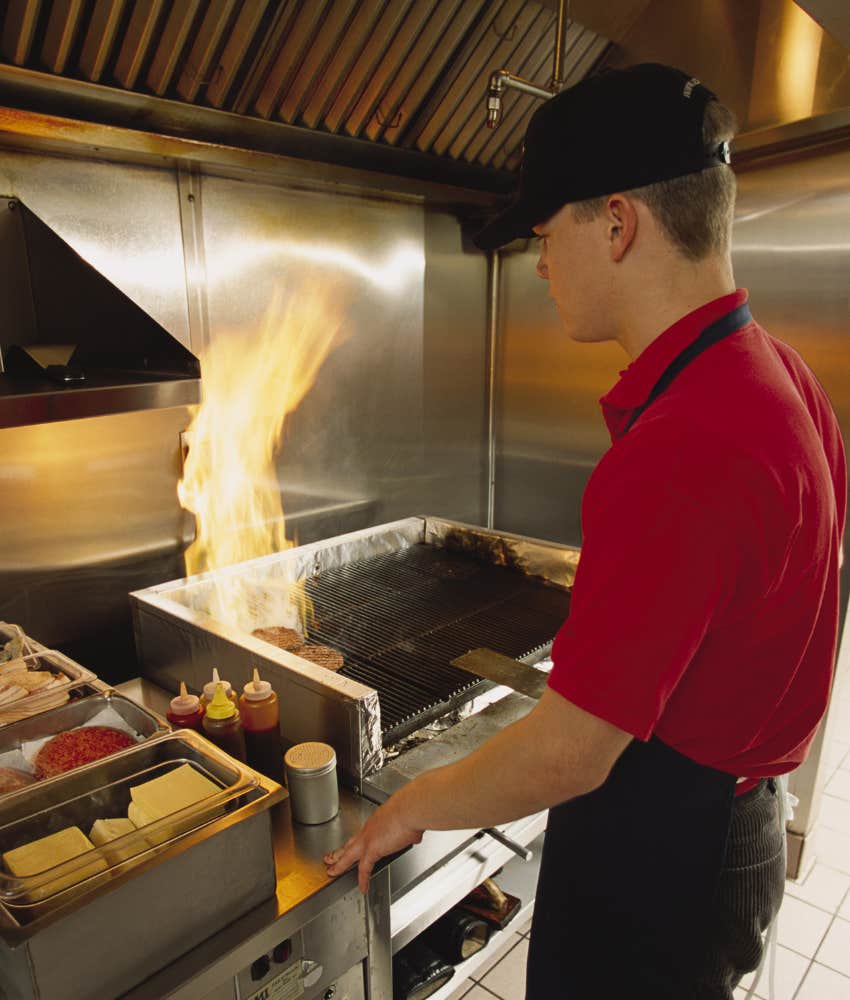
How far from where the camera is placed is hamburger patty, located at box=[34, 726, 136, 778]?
127 centimetres

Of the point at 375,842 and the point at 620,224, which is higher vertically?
the point at 620,224

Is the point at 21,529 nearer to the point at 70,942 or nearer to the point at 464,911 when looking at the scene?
the point at 70,942

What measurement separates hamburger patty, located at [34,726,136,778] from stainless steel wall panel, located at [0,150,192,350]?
1.10m

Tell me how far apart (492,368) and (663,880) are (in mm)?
2369

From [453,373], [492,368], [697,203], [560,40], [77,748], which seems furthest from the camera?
[492,368]

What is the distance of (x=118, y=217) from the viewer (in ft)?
6.20

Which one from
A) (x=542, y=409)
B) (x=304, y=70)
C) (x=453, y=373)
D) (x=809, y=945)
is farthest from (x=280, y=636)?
(x=809, y=945)

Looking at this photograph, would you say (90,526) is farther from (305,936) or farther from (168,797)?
(305,936)

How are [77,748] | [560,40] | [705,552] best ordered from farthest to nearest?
[560,40], [77,748], [705,552]

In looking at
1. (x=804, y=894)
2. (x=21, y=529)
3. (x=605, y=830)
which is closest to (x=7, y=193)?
(x=21, y=529)

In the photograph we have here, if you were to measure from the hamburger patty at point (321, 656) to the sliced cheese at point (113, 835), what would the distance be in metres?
0.60

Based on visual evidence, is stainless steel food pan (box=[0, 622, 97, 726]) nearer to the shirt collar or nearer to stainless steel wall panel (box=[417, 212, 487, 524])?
the shirt collar

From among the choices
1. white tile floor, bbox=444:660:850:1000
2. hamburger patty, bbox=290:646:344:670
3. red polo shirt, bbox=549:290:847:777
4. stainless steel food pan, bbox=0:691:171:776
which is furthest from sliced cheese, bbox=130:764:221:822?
white tile floor, bbox=444:660:850:1000

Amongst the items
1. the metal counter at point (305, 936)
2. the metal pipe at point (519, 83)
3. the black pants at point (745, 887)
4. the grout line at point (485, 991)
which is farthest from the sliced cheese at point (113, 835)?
the metal pipe at point (519, 83)
